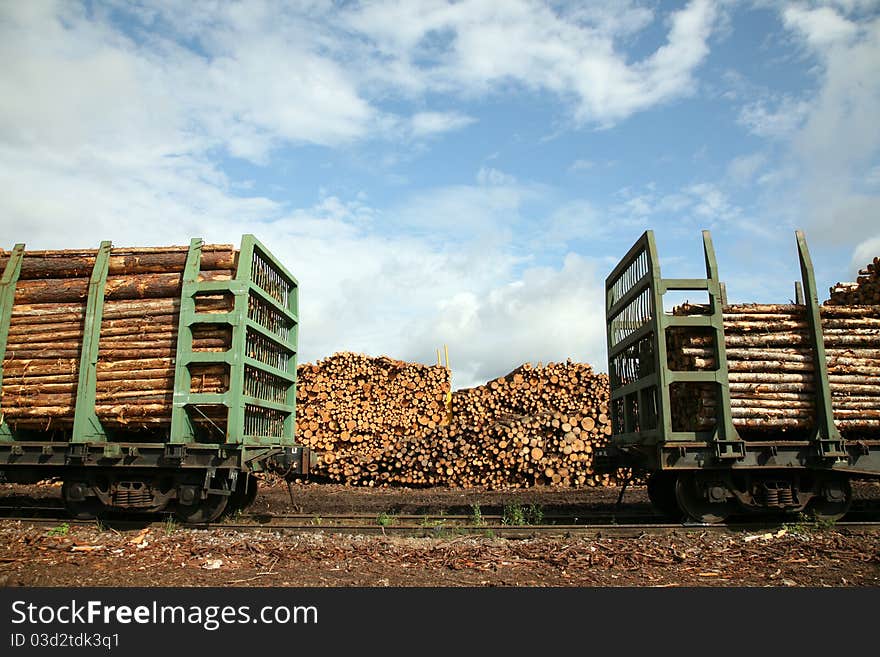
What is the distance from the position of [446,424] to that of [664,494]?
7274 mm

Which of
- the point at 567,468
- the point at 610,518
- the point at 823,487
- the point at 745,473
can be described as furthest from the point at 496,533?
the point at 567,468

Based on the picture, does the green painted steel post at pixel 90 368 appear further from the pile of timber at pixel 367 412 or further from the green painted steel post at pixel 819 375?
the green painted steel post at pixel 819 375

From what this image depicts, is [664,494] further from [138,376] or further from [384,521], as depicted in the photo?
[138,376]

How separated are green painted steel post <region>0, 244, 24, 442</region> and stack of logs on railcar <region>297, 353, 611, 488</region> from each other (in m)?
6.96

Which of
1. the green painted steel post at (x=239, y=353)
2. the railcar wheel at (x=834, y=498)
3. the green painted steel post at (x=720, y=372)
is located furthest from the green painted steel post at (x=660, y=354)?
the green painted steel post at (x=239, y=353)

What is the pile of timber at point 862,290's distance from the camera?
8.52 meters

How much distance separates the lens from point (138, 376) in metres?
7.71

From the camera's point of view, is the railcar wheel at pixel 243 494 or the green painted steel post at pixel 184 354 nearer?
the green painted steel post at pixel 184 354

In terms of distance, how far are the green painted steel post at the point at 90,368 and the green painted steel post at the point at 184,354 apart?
1.12 meters

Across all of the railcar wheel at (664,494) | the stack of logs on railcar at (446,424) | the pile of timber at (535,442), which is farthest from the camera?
the stack of logs on railcar at (446,424)

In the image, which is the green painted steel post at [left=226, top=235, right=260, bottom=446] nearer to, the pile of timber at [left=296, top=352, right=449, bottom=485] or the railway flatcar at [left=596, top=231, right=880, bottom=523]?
the railway flatcar at [left=596, top=231, right=880, bottom=523]

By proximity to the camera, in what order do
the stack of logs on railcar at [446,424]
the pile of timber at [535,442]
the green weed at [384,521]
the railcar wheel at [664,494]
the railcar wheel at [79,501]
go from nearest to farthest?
1. the railcar wheel at [79,501]
2. the green weed at [384,521]
3. the railcar wheel at [664,494]
4. the pile of timber at [535,442]
5. the stack of logs on railcar at [446,424]

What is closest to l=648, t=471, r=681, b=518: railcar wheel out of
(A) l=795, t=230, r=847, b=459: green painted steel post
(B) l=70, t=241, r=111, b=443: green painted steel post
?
(A) l=795, t=230, r=847, b=459: green painted steel post

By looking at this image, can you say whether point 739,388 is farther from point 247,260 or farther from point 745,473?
point 247,260
